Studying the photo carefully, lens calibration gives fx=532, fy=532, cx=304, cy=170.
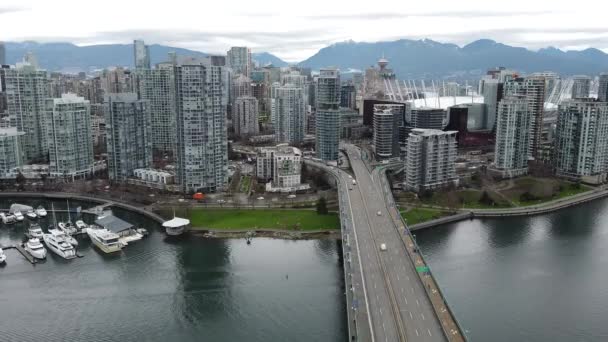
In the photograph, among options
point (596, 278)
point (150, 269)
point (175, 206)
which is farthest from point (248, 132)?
point (596, 278)

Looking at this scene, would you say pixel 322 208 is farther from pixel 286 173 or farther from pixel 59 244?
pixel 59 244

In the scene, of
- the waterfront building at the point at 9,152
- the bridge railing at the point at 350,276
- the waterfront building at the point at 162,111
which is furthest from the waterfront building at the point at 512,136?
the waterfront building at the point at 9,152

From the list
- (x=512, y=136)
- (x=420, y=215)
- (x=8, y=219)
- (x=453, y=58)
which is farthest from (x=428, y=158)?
(x=453, y=58)

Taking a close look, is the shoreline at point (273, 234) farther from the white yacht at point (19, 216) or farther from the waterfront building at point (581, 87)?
the waterfront building at point (581, 87)

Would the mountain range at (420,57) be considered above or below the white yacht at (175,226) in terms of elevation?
above

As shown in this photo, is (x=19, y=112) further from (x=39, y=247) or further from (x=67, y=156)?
(x=39, y=247)

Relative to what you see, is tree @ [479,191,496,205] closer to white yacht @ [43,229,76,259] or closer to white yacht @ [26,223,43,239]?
white yacht @ [43,229,76,259]

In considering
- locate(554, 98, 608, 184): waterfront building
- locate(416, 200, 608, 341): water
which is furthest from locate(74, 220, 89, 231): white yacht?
locate(554, 98, 608, 184): waterfront building

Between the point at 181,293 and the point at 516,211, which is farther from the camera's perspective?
the point at 516,211
